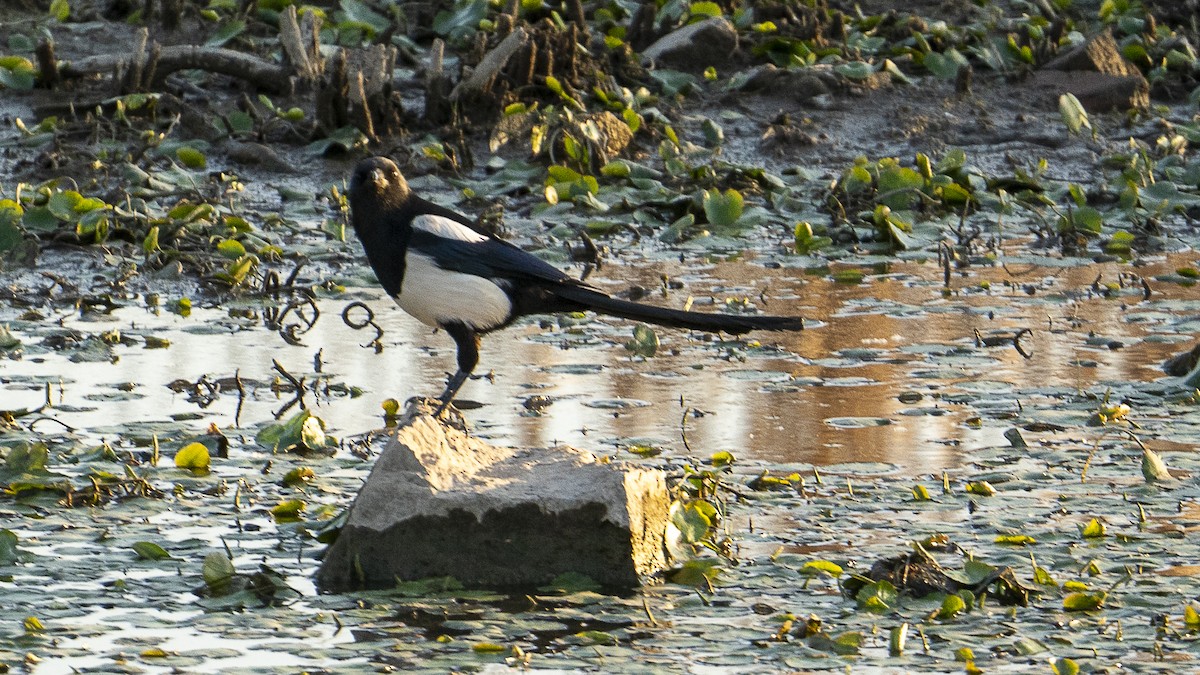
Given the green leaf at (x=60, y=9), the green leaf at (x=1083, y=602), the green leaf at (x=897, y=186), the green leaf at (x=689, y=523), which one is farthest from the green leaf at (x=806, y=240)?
the green leaf at (x=60, y=9)

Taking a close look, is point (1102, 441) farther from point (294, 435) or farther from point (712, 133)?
point (712, 133)

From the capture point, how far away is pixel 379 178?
217 inches

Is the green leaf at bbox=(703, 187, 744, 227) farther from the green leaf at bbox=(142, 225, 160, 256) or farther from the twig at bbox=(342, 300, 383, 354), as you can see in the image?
the green leaf at bbox=(142, 225, 160, 256)

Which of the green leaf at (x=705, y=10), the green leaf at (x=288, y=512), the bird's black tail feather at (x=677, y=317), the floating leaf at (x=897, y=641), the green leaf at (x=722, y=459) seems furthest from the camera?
the green leaf at (x=705, y=10)

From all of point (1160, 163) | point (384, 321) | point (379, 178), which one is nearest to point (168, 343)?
point (384, 321)

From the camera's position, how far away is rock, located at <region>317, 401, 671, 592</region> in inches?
169

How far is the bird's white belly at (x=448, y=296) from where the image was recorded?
548 centimetres

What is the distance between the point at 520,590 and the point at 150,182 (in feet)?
16.3

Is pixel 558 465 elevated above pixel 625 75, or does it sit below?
below

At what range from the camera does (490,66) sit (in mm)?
9734

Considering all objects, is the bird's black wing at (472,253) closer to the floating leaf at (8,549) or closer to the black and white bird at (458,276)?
the black and white bird at (458,276)

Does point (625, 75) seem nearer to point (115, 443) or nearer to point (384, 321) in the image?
point (384, 321)

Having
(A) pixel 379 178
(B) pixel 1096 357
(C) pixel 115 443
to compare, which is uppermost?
(A) pixel 379 178

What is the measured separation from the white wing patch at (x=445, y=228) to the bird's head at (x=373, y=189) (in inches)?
4.4
